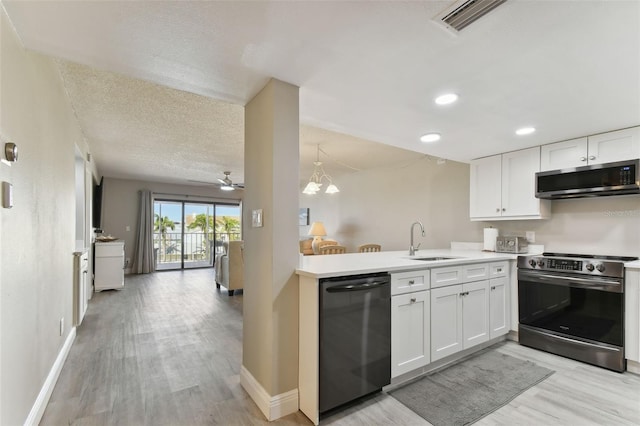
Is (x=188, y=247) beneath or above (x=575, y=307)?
beneath

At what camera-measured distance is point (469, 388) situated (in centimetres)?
223

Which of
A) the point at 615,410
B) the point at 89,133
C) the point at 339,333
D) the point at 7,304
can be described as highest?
the point at 89,133

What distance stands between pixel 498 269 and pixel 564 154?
4.69 ft

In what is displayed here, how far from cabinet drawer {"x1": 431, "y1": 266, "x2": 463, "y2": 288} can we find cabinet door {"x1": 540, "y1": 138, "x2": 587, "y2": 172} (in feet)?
5.68

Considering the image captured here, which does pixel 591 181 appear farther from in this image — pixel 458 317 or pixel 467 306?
pixel 458 317

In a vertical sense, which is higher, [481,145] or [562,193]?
[481,145]

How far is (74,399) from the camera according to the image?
2.05 metres

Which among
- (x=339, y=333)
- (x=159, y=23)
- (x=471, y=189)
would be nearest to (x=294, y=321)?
(x=339, y=333)

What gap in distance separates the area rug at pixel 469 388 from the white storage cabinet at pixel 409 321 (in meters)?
0.17

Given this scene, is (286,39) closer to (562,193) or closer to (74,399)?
(74,399)

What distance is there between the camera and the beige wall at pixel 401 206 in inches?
173

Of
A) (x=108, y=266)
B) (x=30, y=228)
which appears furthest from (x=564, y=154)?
(x=108, y=266)

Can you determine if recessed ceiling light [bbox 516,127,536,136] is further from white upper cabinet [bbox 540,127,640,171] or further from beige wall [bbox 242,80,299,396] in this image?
beige wall [bbox 242,80,299,396]

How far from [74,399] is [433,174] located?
16.1 ft
